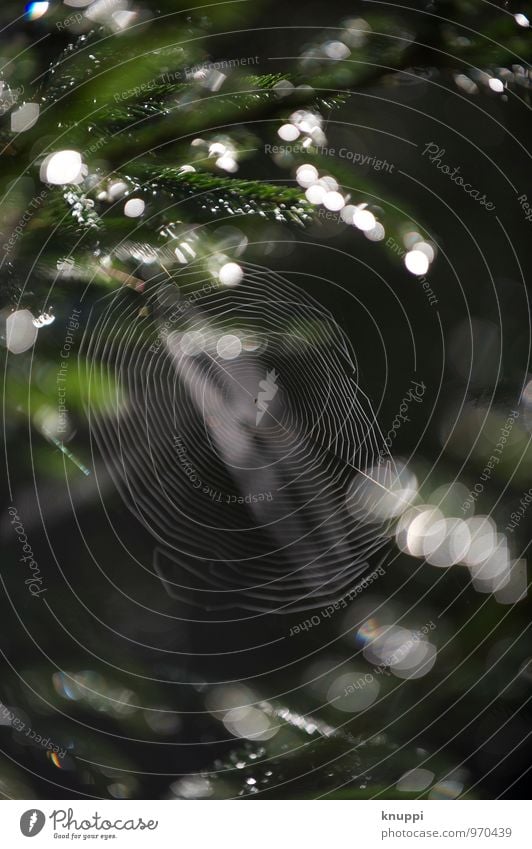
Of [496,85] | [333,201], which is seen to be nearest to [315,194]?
[333,201]

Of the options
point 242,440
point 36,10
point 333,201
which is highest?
point 36,10

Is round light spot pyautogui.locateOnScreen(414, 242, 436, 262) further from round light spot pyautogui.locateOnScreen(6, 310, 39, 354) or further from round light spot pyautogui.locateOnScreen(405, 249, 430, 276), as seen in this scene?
round light spot pyautogui.locateOnScreen(6, 310, 39, 354)

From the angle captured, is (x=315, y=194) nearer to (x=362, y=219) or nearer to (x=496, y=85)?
(x=362, y=219)

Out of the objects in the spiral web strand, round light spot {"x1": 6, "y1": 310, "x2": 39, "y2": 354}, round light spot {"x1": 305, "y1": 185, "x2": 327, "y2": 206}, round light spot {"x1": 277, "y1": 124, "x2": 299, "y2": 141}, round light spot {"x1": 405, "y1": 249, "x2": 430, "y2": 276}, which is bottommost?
the spiral web strand

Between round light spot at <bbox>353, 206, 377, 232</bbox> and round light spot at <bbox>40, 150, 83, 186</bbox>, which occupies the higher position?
round light spot at <bbox>40, 150, 83, 186</bbox>
